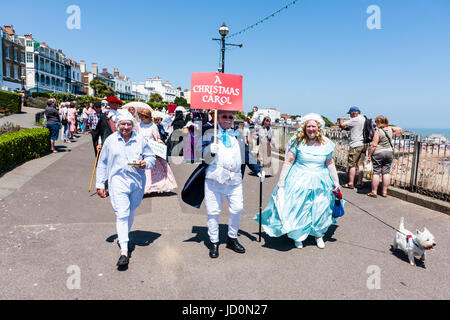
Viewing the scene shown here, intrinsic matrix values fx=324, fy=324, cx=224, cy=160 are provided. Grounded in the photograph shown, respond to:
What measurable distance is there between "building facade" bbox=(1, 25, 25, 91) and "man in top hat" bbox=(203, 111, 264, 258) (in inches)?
2213

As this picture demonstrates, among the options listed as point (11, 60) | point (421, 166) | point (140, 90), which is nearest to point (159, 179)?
point (421, 166)

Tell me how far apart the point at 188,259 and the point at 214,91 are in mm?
2126

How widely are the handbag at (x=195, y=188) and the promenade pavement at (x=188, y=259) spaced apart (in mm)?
626

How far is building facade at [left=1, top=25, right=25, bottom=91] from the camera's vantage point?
51.7m

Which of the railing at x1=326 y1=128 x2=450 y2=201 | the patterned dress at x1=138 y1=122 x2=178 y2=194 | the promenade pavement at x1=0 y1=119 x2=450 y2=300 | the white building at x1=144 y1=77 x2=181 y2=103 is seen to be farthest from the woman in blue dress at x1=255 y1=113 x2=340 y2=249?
the white building at x1=144 y1=77 x2=181 y2=103

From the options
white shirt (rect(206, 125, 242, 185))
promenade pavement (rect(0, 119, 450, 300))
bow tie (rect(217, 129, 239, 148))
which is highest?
bow tie (rect(217, 129, 239, 148))

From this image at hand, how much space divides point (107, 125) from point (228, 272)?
434 cm

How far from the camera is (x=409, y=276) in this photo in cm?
358

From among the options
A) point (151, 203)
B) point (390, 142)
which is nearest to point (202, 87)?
point (151, 203)

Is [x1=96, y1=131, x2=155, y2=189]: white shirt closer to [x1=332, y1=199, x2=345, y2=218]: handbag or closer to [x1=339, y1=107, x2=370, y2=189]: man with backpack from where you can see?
[x1=332, y1=199, x2=345, y2=218]: handbag

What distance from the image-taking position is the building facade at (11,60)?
5172 centimetres

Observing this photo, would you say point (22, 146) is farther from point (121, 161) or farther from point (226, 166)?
point (226, 166)

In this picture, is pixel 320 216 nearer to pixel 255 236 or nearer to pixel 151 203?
pixel 255 236

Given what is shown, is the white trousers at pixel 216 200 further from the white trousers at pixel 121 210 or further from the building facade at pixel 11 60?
the building facade at pixel 11 60
